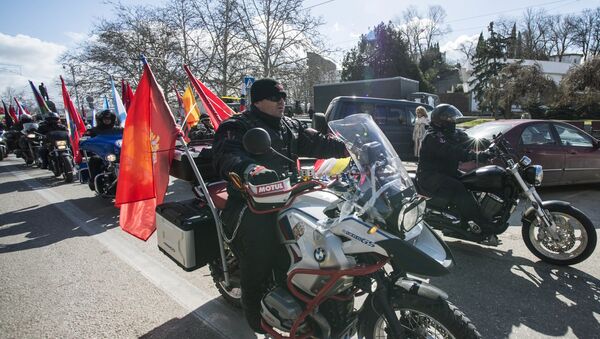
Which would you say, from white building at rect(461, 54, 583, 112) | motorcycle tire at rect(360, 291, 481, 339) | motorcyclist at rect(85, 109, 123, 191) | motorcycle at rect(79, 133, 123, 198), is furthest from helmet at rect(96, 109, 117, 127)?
white building at rect(461, 54, 583, 112)

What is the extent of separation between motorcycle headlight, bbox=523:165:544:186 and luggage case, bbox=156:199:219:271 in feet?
11.3

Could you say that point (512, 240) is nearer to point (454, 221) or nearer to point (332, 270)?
point (454, 221)

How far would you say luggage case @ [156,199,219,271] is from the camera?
2.84 m

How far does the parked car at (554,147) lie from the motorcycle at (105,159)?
22.0ft

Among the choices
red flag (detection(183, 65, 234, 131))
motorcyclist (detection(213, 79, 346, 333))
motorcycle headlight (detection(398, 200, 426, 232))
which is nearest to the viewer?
motorcycle headlight (detection(398, 200, 426, 232))

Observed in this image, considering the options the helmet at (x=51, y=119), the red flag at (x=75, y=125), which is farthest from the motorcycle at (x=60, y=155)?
the red flag at (x=75, y=125)

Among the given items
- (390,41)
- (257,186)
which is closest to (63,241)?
(257,186)

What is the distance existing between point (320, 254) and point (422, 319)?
666mm

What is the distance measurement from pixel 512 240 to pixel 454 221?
121 centimetres

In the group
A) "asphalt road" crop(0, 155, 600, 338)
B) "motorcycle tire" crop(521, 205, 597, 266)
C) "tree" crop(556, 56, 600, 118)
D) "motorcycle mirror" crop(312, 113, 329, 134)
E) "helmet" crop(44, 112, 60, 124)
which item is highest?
"tree" crop(556, 56, 600, 118)

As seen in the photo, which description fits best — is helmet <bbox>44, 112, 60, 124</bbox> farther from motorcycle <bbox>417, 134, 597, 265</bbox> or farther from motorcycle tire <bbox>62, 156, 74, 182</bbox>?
motorcycle <bbox>417, 134, 597, 265</bbox>

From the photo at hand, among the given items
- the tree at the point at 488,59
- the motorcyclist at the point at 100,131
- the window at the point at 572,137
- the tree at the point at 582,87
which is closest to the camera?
the window at the point at 572,137

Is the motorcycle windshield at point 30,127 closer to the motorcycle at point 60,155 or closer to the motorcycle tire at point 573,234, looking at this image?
the motorcycle at point 60,155

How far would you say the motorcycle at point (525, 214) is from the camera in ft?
12.9
